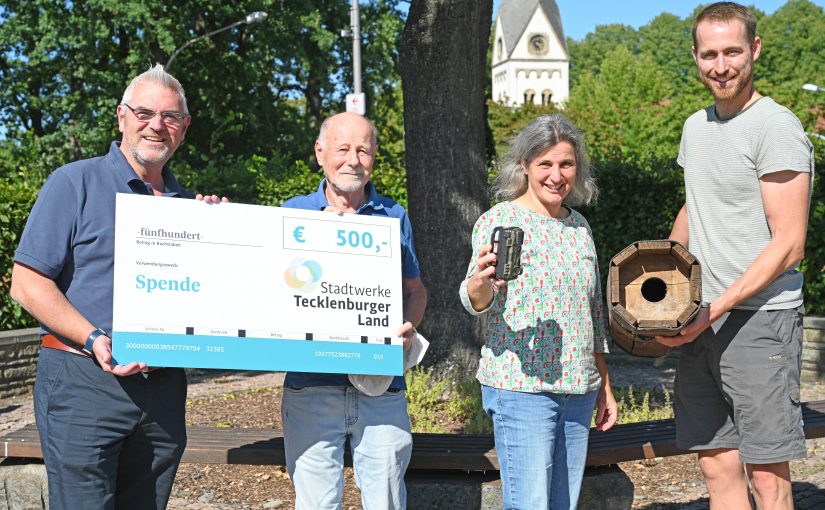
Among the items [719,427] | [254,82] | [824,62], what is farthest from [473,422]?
[824,62]

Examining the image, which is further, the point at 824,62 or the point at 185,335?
the point at 824,62

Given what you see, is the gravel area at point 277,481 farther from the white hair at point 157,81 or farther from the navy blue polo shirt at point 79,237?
the white hair at point 157,81

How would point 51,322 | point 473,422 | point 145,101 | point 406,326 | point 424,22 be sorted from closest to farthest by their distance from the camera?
point 51,322, point 145,101, point 406,326, point 473,422, point 424,22

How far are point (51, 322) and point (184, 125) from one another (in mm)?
859

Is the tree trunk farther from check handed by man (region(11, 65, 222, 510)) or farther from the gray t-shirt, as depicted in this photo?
check handed by man (region(11, 65, 222, 510))

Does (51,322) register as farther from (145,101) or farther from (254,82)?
(254,82)

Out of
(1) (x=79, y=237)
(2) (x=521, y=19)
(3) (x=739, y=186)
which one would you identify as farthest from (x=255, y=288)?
(2) (x=521, y=19)

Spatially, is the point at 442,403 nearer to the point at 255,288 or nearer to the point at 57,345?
the point at 255,288

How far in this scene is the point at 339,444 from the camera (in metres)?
3.37

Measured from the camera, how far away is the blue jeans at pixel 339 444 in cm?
333

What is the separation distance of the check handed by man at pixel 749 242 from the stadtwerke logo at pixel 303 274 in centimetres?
134

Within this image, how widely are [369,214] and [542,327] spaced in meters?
0.79

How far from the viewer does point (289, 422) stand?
3.40 m

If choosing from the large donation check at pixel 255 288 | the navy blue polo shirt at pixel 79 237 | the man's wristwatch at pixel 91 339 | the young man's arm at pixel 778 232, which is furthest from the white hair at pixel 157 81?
the young man's arm at pixel 778 232
